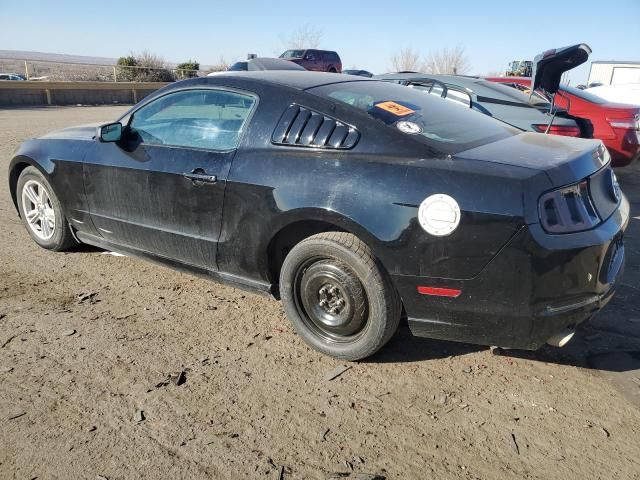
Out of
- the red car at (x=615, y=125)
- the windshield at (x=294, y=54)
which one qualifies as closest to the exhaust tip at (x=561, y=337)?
the red car at (x=615, y=125)

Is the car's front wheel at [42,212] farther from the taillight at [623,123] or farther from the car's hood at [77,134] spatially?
the taillight at [623,123]

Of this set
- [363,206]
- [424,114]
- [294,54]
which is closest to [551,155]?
[424,114]

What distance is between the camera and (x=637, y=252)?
4953 millimetres

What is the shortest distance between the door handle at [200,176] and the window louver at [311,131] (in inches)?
18.3

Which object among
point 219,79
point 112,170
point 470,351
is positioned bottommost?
point 470,351

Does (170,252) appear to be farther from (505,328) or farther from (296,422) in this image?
(505,328)

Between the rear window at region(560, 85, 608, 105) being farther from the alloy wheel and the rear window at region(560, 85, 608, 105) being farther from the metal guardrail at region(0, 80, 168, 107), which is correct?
the metal guardrail at region(0, 80, 168, 107)

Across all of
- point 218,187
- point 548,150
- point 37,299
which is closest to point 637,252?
point 548,150

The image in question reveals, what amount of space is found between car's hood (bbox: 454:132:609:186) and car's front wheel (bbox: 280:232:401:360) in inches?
30.2

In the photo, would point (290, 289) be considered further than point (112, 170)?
No

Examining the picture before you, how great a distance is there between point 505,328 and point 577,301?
37 centimetres

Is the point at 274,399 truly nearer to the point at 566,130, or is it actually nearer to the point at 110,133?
the point at 110,133

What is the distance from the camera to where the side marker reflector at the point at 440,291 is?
2688 millimetres

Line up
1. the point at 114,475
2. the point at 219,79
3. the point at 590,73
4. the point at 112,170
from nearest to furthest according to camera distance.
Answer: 1. the point at 114,475
2. the point at 219,79
3. the point at 112,170
4. the point at 590,73
